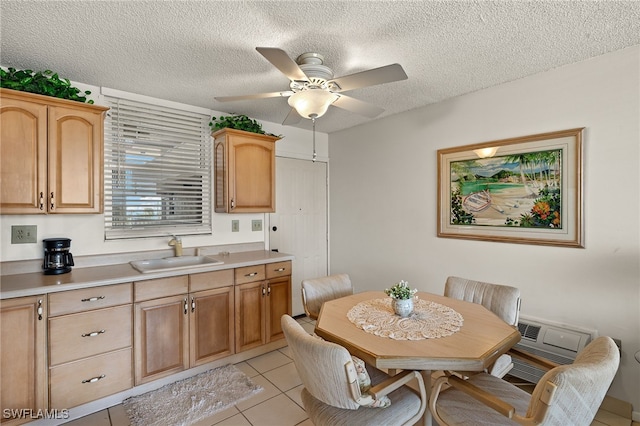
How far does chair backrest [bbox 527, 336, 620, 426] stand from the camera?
110cm

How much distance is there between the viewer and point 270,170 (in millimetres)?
3393

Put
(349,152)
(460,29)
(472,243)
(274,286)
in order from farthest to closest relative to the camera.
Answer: (349,152)
(274,286)
(472,243)
(460,29)

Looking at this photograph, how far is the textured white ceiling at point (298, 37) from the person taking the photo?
5.42 feet

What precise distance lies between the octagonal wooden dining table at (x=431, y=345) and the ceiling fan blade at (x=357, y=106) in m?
1.38

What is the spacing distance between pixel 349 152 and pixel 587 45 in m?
2.51

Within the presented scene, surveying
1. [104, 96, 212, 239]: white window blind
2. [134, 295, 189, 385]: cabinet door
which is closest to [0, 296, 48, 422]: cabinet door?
[134, 295, 189, 385]: cabinet door

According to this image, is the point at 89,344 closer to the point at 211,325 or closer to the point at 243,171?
the point at 211,325

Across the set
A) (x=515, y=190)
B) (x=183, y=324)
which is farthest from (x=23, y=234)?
(x=515, y=190)

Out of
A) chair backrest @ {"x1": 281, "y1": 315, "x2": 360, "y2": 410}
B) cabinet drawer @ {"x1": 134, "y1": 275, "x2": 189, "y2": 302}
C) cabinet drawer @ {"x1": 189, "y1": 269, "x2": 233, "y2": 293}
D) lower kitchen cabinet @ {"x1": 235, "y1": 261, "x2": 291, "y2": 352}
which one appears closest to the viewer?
chair backrest @ {"x1": 281, "y1": 315, "x2": 360, "y2": 410}

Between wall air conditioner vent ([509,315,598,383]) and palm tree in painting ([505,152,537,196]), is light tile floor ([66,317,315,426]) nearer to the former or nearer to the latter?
wall air conditioner vent ([509,315,598,383])

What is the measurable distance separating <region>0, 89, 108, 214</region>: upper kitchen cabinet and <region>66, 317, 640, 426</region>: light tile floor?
1478 mm

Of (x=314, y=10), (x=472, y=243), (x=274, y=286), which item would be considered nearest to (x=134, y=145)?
(x=274, y=286)

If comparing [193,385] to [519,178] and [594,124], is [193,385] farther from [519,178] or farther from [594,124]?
[594,124]

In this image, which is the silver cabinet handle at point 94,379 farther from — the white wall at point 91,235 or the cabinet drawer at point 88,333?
the white wall at point 91,235
